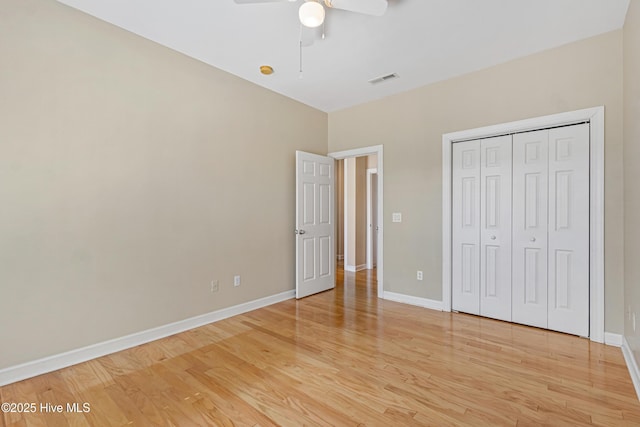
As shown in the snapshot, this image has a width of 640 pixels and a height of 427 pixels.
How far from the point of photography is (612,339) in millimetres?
2590

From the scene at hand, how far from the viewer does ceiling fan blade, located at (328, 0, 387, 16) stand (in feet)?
6.38

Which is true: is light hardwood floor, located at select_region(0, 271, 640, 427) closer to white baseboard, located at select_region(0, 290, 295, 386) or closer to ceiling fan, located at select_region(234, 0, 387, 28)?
white baseboard, located at select_region(0, 290, 295, 386)

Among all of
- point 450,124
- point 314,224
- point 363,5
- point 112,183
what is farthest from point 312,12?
point 314,224

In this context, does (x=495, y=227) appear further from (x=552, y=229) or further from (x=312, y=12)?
(x=312, y=12)

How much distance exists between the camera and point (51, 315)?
7.38 feet

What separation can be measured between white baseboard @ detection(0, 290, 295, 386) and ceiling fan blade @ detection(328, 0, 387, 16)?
315 centimetres

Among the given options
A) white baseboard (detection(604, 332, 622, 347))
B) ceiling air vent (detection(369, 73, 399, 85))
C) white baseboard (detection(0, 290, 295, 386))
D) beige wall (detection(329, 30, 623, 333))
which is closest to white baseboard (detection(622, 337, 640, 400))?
white baseboard (detection(604, 332, 622, 347))

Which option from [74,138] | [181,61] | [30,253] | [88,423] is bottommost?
[88,423]

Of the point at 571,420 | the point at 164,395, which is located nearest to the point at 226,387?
the point at 164,395

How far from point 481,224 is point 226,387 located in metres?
3.06

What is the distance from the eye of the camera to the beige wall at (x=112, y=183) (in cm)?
213

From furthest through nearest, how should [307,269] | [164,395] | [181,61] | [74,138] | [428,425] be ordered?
[307,269], [181,61], [74,138], [164,395], [428,425]

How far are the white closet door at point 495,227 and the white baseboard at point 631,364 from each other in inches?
34.9

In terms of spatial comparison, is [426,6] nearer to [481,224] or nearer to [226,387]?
[481,224]
